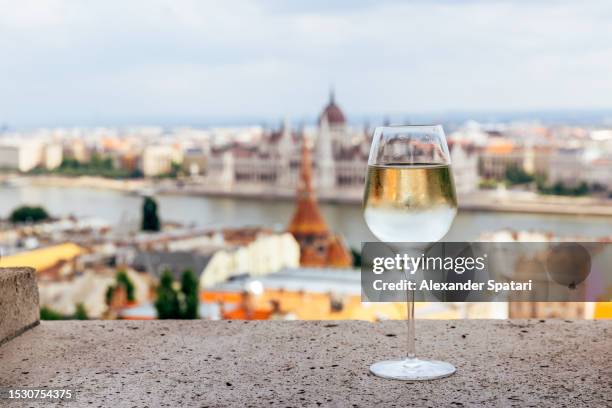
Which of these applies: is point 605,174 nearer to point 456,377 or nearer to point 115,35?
point 115,35

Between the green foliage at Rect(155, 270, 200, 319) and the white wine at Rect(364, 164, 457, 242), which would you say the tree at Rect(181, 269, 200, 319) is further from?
the white wine at Rect(364, 164, 457, 242)

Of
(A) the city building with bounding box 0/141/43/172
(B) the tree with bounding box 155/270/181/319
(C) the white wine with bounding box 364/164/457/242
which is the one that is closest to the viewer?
(C) the white wine with bounding box 364/164/457/242

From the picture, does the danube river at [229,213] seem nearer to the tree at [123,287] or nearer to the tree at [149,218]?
the tree at [149,218]

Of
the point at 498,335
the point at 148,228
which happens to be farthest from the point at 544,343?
the point at 148,228

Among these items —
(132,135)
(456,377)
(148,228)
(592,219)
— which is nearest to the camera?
(456,377)

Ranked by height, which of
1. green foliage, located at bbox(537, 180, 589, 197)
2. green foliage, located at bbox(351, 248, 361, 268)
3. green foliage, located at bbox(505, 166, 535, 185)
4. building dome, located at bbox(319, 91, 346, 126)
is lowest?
green foliage, located at bbox(351, 248, 361, 268)

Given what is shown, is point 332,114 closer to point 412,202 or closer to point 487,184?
point 487,184

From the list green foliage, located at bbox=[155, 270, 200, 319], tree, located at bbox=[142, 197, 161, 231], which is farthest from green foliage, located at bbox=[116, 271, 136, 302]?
tree, located at bbox=[142, 197, 161, 231]
